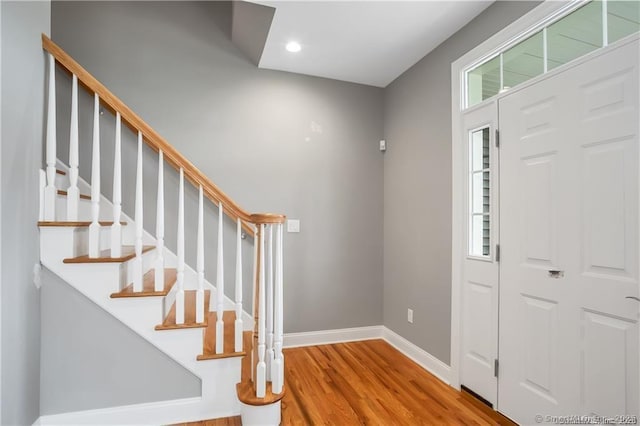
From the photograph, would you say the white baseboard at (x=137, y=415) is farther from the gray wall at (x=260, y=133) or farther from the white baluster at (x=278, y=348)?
the gray wall at (x=260, y=133)

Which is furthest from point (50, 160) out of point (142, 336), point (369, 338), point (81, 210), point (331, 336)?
point (369, 338)

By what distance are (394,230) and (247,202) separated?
4.87 feet

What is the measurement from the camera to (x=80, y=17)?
2.47m

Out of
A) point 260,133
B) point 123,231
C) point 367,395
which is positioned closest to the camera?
point 367,395

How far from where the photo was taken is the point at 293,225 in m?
2.97

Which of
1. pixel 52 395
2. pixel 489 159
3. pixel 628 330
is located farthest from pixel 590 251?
pixel 52 395

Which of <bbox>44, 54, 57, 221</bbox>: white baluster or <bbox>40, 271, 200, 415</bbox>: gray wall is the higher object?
<bbox>44, 54, 57, 221</bbox>: white baluster

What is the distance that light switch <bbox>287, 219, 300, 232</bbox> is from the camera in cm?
296

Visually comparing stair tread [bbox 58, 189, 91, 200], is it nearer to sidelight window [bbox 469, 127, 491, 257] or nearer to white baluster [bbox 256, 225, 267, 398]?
white baluster [bbox 256, 225, 267, 398]

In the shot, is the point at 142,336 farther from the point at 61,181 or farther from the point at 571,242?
the point at 571,242

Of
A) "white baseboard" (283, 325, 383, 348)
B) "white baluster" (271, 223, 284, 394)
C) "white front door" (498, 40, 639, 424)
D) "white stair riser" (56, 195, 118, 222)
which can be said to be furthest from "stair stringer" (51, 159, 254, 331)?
"white front door" (498, 40, 639, 424)

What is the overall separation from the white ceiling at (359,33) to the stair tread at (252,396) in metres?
2.42

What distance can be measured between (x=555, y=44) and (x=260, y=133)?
2.24m

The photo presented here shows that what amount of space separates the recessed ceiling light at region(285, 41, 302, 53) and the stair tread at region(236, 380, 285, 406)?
2.50 m
